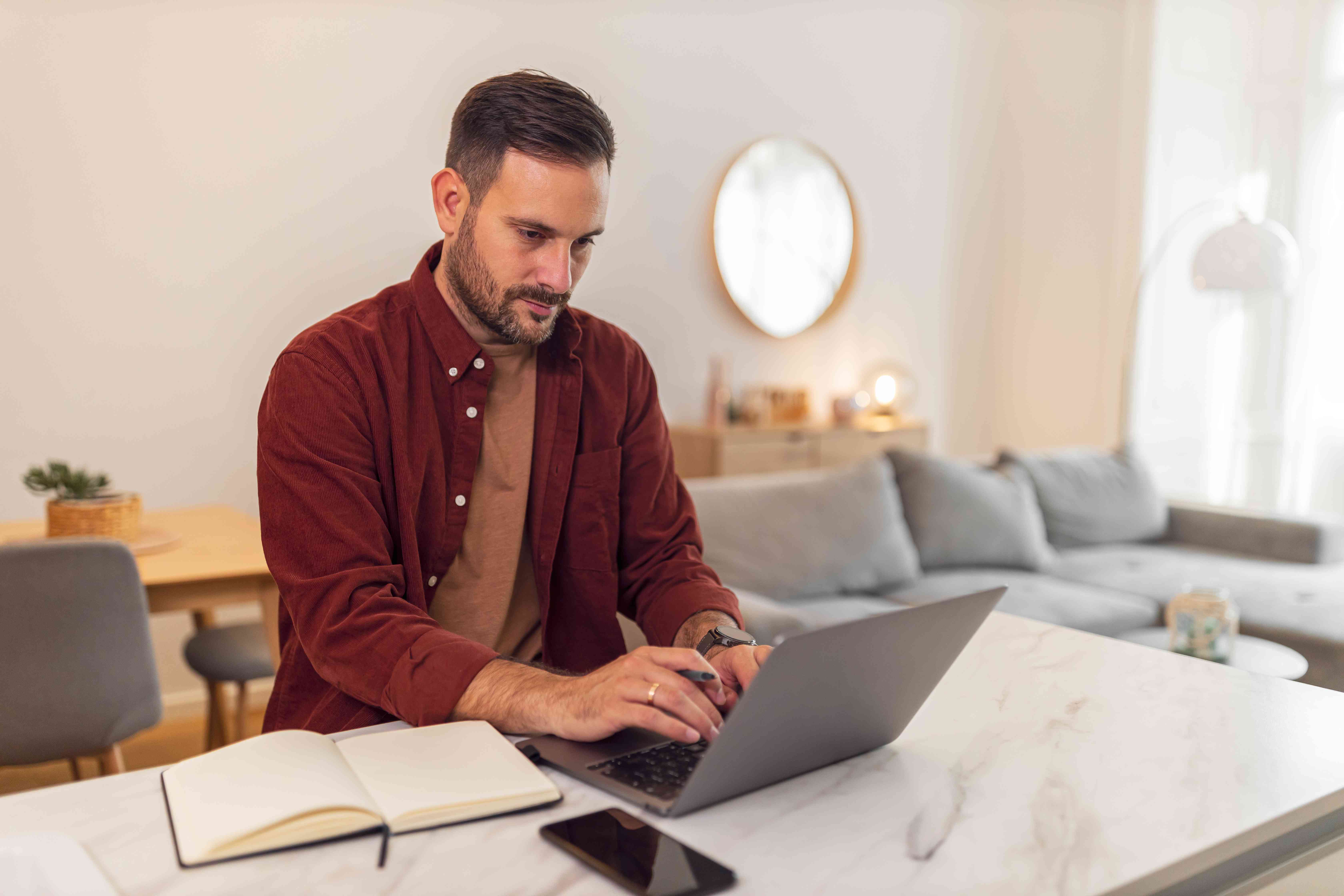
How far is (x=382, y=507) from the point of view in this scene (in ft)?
4.03

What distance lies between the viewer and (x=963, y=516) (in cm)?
347

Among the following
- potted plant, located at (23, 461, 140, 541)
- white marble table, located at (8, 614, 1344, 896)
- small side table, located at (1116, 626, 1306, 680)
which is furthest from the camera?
small side table, located at (1116, 626, 1306, 680)

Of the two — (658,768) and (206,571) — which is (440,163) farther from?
(658,768)

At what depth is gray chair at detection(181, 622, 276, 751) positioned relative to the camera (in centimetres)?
252

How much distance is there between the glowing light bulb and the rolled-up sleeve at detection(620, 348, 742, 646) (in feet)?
11.1

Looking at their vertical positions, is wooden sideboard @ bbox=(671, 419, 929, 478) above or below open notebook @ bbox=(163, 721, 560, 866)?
below

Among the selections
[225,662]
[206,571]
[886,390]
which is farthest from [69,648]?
[886,390]

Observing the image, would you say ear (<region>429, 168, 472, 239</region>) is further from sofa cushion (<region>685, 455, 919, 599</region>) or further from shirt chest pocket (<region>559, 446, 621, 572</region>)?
sofa cushion (<region>685, 455, 919, 599</region>)

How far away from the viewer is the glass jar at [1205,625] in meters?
2.45

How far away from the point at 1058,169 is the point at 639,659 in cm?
494

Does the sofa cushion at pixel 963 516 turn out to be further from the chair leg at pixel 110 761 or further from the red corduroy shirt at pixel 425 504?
the chair leg at pixel 110 761

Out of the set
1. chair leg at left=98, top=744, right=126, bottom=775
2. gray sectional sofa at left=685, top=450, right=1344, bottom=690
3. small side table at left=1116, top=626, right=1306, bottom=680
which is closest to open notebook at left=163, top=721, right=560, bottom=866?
gray sectional sofa at left=685, top=450, right=1344, bottom=690

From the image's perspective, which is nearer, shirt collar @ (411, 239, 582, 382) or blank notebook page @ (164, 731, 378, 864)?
blank notebook page @ (164, 731, 378, 864)

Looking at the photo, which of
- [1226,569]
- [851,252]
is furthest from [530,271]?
[851,252]
